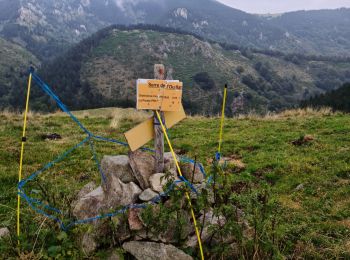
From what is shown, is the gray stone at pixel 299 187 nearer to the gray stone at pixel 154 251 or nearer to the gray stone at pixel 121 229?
the gray stone at pixel 154 251

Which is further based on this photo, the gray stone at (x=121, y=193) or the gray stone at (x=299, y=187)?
the gray stone at (x=299, y=187)

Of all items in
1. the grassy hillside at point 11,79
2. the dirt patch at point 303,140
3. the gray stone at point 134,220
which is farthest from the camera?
the grassy hillside at point 11,79

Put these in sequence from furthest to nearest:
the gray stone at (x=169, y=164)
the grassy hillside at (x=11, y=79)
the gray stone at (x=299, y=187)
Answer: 1. the grassy hillside at (x=11, y=79)
2. the gray stone at (x=299, y=187)
3. the gray stone at (x=169, y=164)

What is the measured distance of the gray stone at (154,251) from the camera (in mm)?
4379

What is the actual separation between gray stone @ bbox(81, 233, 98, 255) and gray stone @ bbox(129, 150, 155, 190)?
116cm

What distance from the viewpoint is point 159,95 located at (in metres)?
5.23

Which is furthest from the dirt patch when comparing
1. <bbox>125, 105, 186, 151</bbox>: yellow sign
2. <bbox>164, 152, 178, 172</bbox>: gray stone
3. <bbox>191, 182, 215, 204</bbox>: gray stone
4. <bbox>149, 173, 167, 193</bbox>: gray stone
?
<bbox>149, 173, 167, 193</bbox>: gray stone

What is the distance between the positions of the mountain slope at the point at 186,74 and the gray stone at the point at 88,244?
95252 mm

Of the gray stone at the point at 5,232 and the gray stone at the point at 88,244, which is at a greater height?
the gray stone at the point at 88,244

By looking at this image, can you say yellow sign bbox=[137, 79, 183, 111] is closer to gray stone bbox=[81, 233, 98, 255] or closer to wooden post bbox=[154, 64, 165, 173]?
wooden post bbox=[154, 64, 165, 173]

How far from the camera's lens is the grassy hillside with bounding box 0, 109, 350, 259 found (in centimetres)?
509

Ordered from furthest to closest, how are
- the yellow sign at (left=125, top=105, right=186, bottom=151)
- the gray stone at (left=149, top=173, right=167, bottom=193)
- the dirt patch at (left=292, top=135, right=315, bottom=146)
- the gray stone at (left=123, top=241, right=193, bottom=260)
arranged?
the dirt patch at (left=292, top=135, right=315, bottom=146) < the yellow sign at (left=125, top=105, right=186, bottom=151) < the gray stone at (left=149, top=173, right=167, bottom=193) < the gray stone at (left=123, top=241, right=193, bottom=260)

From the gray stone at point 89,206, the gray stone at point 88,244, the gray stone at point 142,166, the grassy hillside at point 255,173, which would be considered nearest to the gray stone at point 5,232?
the grassy hillside at point 255,173

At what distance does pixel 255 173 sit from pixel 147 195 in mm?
5338
